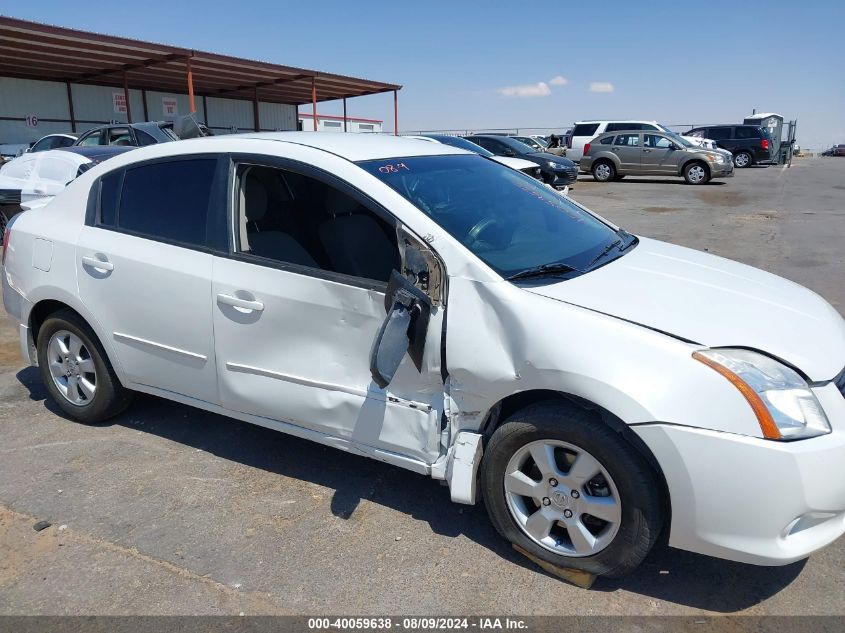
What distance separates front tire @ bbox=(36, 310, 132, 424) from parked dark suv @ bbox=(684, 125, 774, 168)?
28253 millimetres

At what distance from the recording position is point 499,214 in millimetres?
3330

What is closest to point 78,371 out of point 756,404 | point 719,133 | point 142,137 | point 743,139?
point 756,404

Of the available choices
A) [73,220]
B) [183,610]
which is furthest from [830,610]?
[73,220]

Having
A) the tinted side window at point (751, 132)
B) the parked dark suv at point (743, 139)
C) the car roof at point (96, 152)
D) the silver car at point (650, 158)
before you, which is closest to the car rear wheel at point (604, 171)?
the silver car at point (650, 158)

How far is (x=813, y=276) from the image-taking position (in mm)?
8109

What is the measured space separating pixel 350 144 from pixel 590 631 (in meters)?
2.43

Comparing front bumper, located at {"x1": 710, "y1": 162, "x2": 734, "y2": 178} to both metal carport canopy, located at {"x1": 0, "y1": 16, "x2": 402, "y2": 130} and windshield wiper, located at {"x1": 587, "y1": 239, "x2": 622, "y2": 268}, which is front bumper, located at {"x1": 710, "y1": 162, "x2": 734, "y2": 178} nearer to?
metal carport canopy, located at {"x1": 0, "y1": 16, "x2": 402, "y2": 130}

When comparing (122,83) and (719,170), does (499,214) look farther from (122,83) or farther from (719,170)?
(122,83)

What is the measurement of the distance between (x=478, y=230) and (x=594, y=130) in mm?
24117

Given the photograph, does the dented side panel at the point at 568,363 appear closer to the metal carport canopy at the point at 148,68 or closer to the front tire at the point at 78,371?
the front tire at the point at 78,371

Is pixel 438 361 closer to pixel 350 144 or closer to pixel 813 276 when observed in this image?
pixel 350 144

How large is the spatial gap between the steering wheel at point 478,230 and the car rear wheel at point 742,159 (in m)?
29.1

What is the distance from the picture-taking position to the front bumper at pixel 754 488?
2268 millimetres

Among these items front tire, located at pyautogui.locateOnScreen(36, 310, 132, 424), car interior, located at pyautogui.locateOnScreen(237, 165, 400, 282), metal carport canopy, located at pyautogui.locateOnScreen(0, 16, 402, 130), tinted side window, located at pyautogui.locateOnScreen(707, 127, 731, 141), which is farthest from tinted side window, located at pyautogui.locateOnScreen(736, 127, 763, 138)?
front tire, located at pyautogui.locateOnScreen(36, 310, 132, 424)
